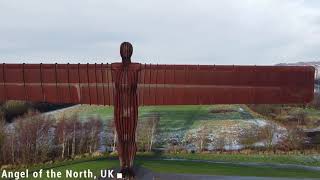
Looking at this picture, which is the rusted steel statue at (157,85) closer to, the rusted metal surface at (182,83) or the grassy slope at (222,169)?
the rusted metal surface at (182,83)

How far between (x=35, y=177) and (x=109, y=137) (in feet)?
40.5

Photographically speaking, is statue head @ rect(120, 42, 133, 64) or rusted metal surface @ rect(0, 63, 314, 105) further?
rusted metal surface @ rect(0, 63, 314, 105)

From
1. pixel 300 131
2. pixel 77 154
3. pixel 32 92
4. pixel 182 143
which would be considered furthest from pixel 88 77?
→ pixel 300 131

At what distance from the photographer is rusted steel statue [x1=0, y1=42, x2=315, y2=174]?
5059 millimetres

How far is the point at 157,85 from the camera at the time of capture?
16.9ft

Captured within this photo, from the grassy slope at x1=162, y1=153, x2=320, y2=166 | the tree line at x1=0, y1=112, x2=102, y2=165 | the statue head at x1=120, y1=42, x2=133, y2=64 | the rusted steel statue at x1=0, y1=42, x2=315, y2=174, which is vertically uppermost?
the statue head at x1=120, y1=42, x2=133, y2=64

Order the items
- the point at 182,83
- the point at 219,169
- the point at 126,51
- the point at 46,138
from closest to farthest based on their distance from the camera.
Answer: the point at 126,51 < the point at 182,83 < the point at 219,169 < the point at 46,138

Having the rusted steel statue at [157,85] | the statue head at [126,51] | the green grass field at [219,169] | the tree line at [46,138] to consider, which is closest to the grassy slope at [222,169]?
the green grass field at [219,169]

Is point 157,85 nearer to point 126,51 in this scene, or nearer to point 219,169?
point 126,51

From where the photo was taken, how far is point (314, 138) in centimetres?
3077


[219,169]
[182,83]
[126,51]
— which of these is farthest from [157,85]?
[219,169]

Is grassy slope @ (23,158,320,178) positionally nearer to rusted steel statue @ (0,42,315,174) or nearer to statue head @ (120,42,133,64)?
rusted steel statue @ (0,42,315,174)

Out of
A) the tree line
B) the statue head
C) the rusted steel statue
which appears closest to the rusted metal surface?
the rusted steel statue

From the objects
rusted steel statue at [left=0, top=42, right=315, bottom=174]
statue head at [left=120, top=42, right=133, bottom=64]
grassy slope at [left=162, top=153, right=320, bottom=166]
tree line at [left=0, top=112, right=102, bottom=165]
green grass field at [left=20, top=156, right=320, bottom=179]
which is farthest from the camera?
grassy slope at [left=162, top=153, right=320, bottom=166]
